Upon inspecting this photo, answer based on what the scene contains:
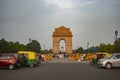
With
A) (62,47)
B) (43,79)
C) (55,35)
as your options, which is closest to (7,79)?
(43,79)

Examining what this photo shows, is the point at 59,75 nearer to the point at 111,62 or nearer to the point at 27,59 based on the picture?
the point at 111,62

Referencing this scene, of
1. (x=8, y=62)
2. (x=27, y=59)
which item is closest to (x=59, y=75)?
(x=8, y=62)

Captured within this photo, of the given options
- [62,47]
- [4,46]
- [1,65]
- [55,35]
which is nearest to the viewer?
[1,65]

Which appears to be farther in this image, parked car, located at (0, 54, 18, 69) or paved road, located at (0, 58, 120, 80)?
parked car, located at (0, 54, 18, 69)

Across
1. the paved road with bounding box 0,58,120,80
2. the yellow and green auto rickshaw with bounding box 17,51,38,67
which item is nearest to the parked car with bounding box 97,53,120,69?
the paved road with bounding box 0,58,120,80

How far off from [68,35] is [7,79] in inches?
3614

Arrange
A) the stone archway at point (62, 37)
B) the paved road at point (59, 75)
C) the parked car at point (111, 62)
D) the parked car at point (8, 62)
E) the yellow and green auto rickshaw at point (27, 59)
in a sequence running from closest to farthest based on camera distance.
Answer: the paved road at point (59, 75) < the parked car at point (8, 62) < the parked car at point (111, 62) < the yellow and green auto rickshaw at point (27, 59) < the stone archway at point (62, 37)

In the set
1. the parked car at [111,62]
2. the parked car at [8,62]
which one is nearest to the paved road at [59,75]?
the parked car at [8,62]

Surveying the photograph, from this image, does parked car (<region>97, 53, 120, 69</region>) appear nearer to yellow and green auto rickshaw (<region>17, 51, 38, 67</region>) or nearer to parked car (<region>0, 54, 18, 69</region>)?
yellow and green auto rickshaw (<region>17, 51, 38, 67</region>)

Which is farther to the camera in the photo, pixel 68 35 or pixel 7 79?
pixel 68 35

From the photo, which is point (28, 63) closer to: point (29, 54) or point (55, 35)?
point (29, 54)

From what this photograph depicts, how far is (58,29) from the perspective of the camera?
109062 mm

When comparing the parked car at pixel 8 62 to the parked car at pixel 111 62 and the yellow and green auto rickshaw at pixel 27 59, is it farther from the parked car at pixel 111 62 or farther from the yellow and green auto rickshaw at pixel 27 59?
the parked car at pixel 111 62

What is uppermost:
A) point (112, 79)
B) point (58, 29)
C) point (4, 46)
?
point (58, 29)
